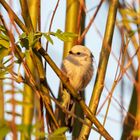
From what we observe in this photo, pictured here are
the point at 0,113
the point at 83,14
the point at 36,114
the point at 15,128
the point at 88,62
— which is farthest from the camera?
the point at 88,62

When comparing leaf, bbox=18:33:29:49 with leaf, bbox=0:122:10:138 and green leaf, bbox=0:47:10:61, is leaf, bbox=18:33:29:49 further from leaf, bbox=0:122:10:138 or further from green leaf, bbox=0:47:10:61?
leaf, bbox=0:122:10:138

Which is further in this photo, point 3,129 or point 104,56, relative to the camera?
point 104,56

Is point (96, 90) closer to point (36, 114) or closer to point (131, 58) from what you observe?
point (131, 58)

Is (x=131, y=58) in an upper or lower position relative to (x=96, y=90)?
upper

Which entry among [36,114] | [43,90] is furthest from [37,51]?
[36,114]

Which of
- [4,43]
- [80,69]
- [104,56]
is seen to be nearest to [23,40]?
[4,43]

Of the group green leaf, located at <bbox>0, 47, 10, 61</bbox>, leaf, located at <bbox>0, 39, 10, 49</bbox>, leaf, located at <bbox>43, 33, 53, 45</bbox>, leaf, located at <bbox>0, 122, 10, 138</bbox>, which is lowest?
leaf, located at <bbox>0, 122, 10, 138</bbox>

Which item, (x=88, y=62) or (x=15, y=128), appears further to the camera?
(x=88, y=62)

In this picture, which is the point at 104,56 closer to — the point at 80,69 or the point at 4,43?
the point at 4,43

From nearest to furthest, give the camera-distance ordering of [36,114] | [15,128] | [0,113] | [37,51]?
[15,128]
[0,113]
[36,114]
[37,51]

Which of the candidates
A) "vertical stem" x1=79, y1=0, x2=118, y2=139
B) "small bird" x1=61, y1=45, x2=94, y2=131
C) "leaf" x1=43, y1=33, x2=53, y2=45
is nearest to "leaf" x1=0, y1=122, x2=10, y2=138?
"leaf" x1=43, y1=33, x2=53, y2=45

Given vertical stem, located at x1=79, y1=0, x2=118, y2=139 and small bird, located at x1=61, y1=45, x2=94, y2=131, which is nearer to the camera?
vertical stem, located at x1=79, y1=0, x2=118, y2=139

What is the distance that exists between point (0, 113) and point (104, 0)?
2.46ft

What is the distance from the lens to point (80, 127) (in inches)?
63.5
